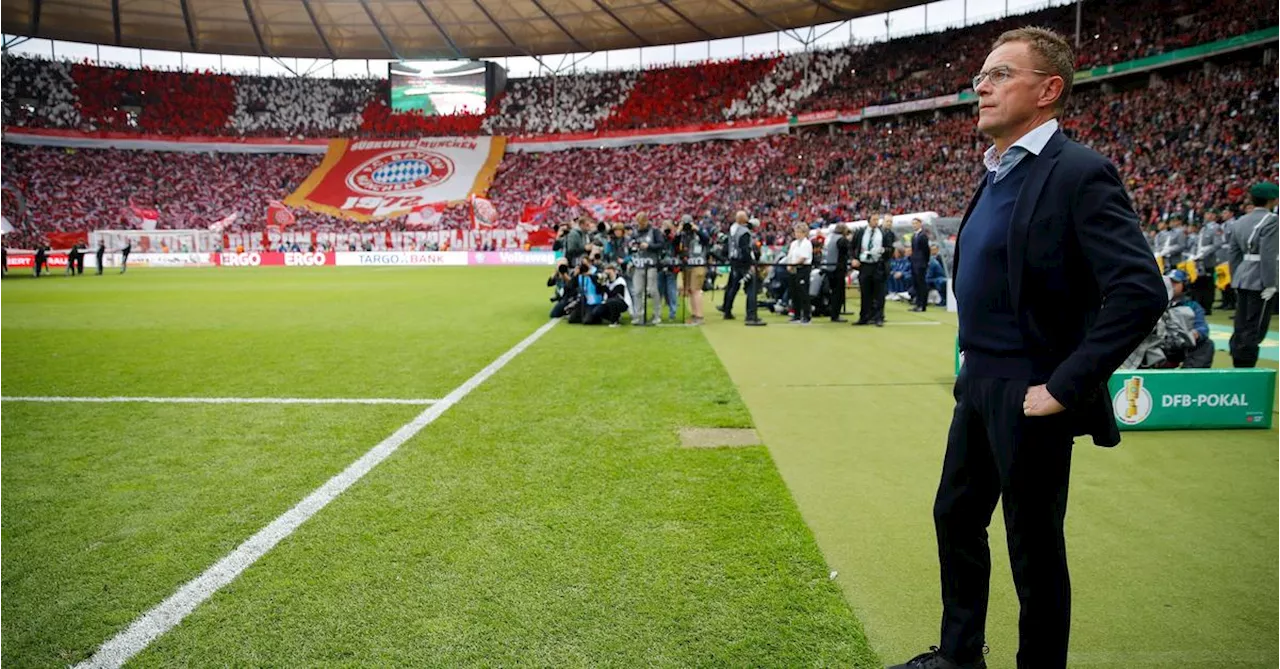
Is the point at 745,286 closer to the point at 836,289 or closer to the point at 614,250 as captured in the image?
the point at 836,289

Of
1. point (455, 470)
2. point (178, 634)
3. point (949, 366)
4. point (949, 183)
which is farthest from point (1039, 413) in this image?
point (949, 183)

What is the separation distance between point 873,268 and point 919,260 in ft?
11.1

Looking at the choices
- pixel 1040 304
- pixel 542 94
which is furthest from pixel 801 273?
pixel 542 94

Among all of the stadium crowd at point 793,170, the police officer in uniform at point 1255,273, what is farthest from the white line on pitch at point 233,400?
the stadium crowd at point 793,170

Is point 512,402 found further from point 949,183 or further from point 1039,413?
point 949,183

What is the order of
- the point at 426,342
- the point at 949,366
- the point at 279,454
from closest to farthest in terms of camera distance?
1. the point at 279,454
2. the point at 949,366
3. the point at 426,342

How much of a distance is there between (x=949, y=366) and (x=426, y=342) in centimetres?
710

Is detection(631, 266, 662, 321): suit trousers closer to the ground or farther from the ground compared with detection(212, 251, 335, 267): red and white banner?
closer to the ground

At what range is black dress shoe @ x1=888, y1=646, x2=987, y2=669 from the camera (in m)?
2.57

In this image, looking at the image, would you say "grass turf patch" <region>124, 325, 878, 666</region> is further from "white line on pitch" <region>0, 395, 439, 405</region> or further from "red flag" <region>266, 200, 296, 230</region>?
"red flag" <region>266, 200, 296, 230</region>

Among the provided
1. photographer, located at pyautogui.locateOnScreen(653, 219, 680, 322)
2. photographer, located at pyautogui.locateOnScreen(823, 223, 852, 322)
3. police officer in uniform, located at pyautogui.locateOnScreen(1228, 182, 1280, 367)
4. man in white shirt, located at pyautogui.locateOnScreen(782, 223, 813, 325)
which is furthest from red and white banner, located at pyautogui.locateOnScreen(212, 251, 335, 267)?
police officer in uniform, located at pyautogui.locateOnScreen(1228, 182, 1280, 367)

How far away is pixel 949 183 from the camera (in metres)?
37.6

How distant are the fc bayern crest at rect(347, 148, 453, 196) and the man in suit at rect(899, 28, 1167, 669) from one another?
56124mm

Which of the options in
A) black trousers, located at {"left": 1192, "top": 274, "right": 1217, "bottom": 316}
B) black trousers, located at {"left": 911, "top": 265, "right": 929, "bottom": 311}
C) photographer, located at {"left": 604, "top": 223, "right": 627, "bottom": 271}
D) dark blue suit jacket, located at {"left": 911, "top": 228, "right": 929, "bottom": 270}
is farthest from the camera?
black trousers, located at {"left": 911, "top": 265, "right": 929, "bottom": 311}
